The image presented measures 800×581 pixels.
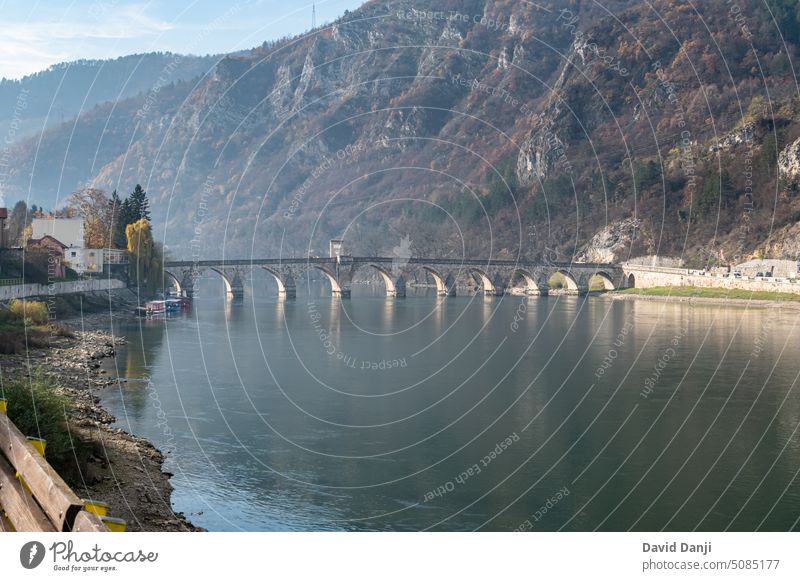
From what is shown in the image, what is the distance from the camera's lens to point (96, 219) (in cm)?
10781

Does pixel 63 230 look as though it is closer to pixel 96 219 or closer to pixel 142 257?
pixel 142 257

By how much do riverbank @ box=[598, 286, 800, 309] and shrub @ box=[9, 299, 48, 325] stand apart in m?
75.6

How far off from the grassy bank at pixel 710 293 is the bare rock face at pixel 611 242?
16.5 metres

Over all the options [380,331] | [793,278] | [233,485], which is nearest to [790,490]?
[233,485]

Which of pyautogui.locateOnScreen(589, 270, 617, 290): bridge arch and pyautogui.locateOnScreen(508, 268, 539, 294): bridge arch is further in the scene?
pyautogui.locateOnScreen(589, 270, 617, 290): bridge arch

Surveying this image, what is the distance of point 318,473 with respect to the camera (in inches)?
1212

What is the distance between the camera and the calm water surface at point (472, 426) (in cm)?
2714

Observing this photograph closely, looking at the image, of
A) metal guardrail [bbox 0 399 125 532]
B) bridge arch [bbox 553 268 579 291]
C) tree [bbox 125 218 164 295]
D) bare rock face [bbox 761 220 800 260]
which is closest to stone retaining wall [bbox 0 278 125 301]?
tree [bbox 125 218 164 295]

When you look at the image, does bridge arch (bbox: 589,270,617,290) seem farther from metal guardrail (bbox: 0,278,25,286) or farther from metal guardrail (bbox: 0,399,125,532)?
metal guardrail (bbox: 0,399,125,532)

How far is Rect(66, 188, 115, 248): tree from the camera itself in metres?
101

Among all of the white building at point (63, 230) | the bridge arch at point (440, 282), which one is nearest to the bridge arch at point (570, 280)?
the bridge arch at point (440, 282)

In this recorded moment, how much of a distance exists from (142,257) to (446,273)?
2339 inches

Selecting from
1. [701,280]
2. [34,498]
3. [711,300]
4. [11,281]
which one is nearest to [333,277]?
[701,280]

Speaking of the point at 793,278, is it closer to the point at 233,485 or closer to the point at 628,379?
the point at 628,379
